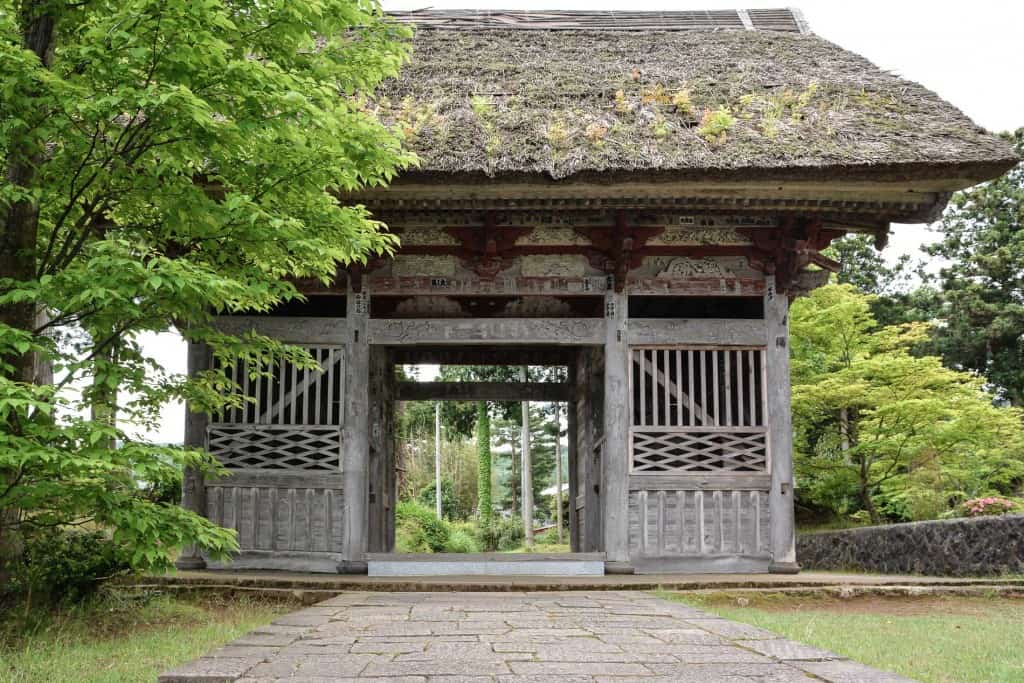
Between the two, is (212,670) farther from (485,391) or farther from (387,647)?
(485,391)

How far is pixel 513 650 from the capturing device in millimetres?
4164

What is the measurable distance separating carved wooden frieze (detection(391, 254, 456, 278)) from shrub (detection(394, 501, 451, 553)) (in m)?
13.2

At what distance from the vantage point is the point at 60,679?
4188 mm

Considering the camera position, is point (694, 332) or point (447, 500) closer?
point (694, 332)

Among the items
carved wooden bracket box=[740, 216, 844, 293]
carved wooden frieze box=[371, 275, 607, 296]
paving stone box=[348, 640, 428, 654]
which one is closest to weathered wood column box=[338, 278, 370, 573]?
carved wooden frieze box=[371, 275, 607, 296]

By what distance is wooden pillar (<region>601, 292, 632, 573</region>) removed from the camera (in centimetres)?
913

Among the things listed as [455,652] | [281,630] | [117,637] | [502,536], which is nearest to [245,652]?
[281,630]

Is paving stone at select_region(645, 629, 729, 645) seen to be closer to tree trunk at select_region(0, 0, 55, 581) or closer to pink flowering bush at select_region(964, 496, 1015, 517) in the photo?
tree trunk at select_region(0, 0, 55, 581)

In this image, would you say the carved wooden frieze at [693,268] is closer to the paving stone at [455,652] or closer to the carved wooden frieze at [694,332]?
the carved wooden frieze at [694,332]

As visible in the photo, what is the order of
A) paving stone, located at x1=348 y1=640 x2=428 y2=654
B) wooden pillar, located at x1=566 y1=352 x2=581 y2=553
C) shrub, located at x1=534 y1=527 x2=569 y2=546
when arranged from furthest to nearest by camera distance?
shrub, located at x1=534 y1=527 x2=569 y2=546 < wooden pillar, located at x1=566 y1=352 x2=581 y2=553 < paving stone, located at x1=348 y1=640 x2=428 y2=654

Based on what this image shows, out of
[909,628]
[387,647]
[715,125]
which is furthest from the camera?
[715,125]

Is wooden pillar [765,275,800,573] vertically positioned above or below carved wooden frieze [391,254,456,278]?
below

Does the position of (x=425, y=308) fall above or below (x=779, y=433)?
above

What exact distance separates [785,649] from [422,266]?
626 centimetres
